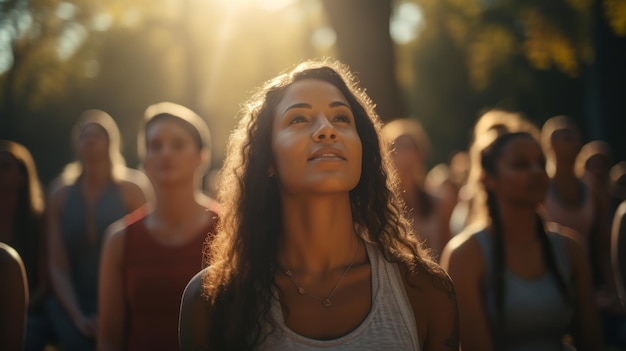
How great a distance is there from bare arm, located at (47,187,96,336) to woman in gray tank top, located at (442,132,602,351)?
3.25 meters

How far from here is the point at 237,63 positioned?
3544 centimetres

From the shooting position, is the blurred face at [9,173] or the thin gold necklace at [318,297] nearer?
the thin gold necklace at [318,297]

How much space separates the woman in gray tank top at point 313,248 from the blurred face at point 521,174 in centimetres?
150

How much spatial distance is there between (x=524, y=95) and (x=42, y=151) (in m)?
22.5

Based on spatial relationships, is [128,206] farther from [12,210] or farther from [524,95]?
[524,95]

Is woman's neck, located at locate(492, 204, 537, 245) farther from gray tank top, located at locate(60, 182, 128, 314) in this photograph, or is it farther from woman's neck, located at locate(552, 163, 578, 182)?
gray tank top, located at locate(60, 182, 128, 314)

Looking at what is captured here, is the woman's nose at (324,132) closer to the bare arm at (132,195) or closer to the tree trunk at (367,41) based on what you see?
the bare arm at (132,195)

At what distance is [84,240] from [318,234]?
401 cm

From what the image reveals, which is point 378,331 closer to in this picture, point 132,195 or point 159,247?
point 159,247

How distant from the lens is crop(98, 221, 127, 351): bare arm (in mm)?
4465

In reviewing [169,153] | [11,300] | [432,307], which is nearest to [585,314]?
[432,307]

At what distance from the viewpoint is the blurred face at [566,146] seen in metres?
7.23

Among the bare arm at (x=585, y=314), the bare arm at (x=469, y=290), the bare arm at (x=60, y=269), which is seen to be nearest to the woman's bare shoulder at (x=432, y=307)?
the bare arm at (x=469, y=290)

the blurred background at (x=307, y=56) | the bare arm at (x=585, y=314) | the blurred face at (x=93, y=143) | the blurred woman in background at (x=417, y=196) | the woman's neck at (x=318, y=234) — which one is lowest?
the bare arm at (x=585, y=314)
